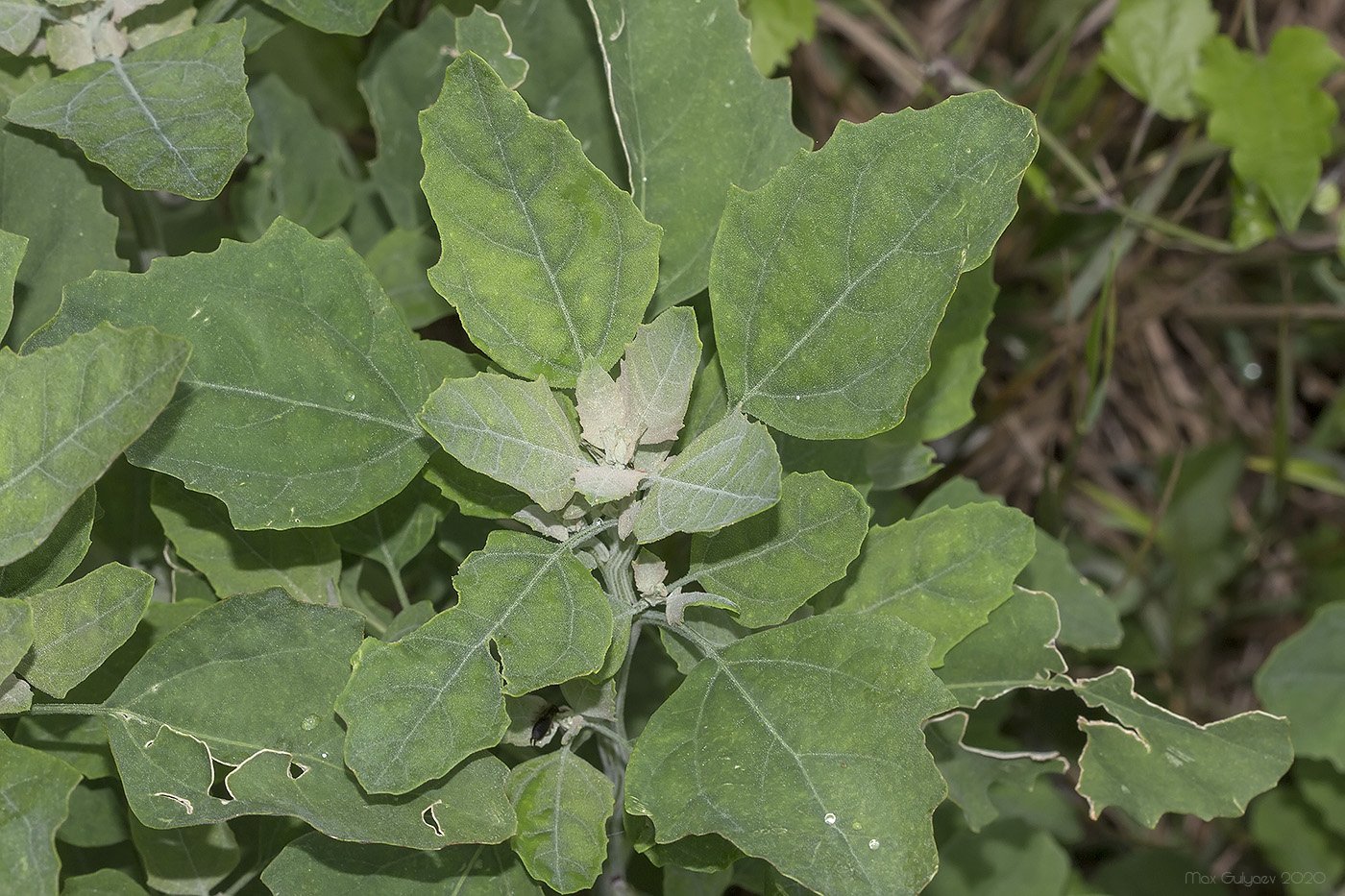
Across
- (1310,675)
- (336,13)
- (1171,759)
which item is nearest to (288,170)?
(336,13)

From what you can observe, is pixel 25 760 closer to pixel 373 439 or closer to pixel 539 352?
pixel 373 439

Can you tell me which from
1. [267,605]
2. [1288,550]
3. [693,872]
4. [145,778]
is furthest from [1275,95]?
[145,778]

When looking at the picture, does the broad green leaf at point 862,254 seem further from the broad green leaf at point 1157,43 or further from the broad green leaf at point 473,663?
the broad green leaf at point 1157,43

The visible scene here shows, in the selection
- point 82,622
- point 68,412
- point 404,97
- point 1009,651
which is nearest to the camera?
point 68,412

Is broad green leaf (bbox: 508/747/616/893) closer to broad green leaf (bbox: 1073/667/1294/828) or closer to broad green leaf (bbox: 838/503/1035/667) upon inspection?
broad green leaf (bbox: 838/503/1035/667)

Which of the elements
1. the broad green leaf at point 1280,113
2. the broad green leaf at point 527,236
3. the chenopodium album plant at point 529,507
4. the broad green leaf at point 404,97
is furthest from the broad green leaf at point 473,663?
the broad green leaf at point 1280,113

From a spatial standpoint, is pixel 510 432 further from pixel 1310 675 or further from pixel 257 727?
pixel 1310 675
